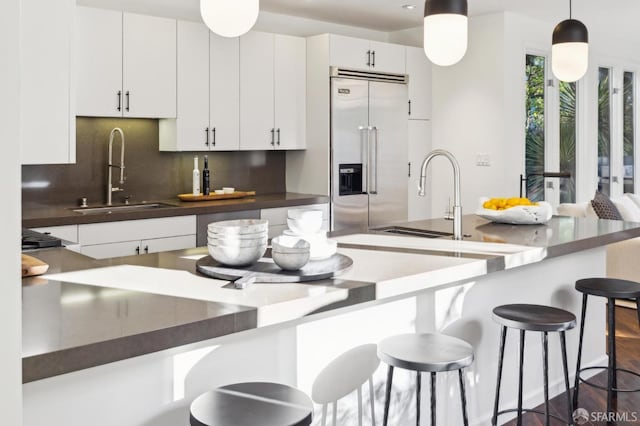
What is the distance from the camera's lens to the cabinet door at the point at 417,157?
610 centimetres

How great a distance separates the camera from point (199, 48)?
479 cm

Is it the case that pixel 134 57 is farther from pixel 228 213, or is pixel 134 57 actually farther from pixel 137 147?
pixel 228 213

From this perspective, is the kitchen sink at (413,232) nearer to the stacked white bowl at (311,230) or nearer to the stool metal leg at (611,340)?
the stool metal leg at (611,340)

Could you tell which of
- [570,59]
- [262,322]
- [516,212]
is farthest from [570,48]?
[262,322]

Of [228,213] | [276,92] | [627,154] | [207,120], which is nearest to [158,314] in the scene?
[228,213]

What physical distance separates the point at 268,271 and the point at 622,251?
4170mm

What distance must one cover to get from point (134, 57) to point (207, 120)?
0.71 metres

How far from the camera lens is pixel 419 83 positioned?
615 cm

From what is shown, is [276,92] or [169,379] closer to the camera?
[169,379]

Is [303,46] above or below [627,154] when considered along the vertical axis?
above

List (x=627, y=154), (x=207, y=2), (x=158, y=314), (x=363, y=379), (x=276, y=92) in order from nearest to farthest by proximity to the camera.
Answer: (x=158, y=314) < (x=207, y=2) < (x=363, y=379) < (x=276, y=92) < (x=627, y=154)

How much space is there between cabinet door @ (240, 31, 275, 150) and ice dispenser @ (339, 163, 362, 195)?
67cm

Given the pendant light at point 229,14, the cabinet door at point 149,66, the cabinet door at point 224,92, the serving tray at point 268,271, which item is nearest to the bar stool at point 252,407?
the serving tray at point 268,271

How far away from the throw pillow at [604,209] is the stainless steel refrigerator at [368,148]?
164 centimetres
